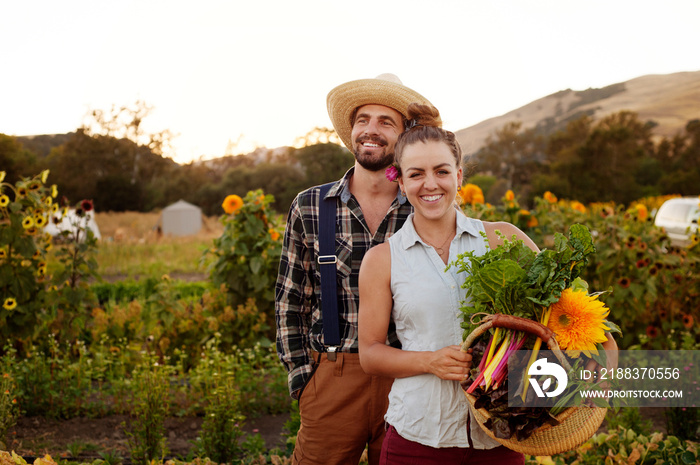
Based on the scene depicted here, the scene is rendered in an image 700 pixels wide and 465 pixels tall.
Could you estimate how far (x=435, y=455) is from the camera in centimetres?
183

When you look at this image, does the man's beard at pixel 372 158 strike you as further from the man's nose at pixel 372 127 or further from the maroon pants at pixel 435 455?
the maroon pants at pixel 435 455

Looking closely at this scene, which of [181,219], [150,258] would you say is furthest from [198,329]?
[181,219]

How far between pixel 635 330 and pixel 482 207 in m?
1.76

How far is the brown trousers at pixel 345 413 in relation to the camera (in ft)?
7.61

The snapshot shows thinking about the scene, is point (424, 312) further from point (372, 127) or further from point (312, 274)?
point (372, 127)

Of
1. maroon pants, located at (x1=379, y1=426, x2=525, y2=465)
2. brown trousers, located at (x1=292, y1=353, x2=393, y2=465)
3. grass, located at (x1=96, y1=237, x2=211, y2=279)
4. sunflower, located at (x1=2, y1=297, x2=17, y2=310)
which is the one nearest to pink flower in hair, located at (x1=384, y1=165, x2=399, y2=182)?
brown trousers, located at (x1=292, y1=353, x2=393, y2=465)

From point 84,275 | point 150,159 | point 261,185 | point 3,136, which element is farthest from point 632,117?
point 84,275

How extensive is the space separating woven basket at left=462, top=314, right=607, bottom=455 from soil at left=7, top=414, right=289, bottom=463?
A: 2.18 metres

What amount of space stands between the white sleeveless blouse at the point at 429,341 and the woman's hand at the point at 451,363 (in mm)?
126

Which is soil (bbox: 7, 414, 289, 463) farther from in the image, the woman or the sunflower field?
the woman

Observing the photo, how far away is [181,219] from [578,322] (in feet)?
84.5

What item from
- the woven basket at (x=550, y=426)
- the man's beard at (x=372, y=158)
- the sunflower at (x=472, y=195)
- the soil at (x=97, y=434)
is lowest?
the soil at (x=97, y=434)

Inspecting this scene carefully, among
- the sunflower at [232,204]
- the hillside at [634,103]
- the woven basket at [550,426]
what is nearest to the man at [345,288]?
the woven basket at [550,426]

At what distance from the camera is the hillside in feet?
140
